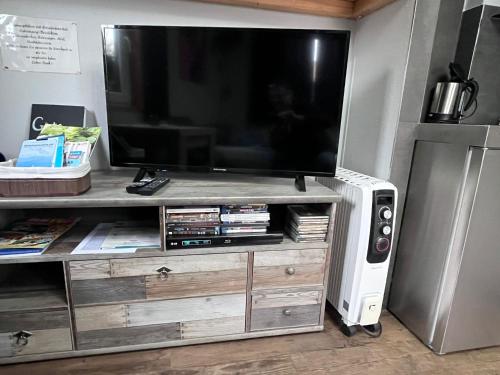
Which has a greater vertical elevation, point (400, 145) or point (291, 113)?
point (291, 113)

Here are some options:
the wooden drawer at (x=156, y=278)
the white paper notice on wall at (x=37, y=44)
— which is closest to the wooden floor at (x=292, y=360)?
the wooden drawer at (x=156, y=278)

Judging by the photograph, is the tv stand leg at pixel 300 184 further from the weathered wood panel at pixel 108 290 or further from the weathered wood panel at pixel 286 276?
the weathered wood panel at pixel 108 290

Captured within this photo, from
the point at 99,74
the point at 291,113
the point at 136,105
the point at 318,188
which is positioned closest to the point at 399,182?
the point at 318,188

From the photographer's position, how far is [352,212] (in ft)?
3.84

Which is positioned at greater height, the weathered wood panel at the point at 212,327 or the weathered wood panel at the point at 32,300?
the weathered wood panel at the point at 32,300

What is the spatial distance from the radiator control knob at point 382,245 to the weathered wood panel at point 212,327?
63 cm

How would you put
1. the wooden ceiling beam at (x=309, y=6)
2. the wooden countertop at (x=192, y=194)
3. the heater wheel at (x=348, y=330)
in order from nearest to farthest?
1. the wooden countertop at (x=192, y=194)
2. the heater wheel at (x=348, y=330)
3. the wooden ceiling beam at (x=309, y=6)

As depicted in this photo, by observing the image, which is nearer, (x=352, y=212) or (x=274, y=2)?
(x=352, y=212)

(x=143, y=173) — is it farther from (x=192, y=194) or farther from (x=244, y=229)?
(x=244, y=229)

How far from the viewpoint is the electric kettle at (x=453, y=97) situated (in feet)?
3.78

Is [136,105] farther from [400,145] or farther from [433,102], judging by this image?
[433,102]

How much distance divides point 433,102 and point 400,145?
24 centimetres

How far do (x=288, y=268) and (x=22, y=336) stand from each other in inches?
40.1

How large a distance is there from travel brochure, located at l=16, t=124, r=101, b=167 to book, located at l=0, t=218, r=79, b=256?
0.28 meters
